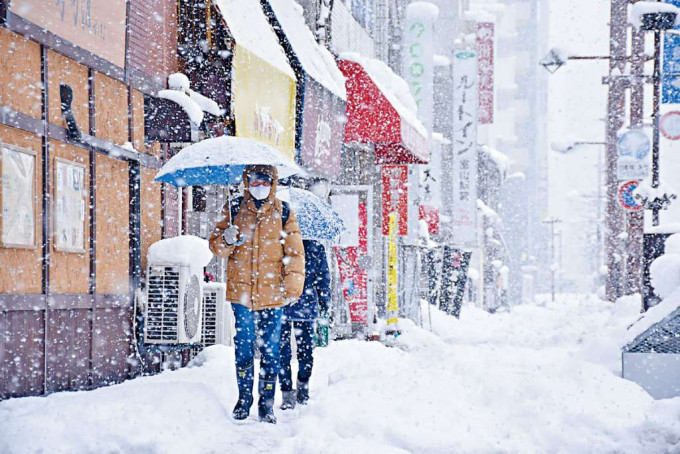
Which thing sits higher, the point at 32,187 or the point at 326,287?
the point at 32,187

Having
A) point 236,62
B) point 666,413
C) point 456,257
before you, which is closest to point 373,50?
point 456,257

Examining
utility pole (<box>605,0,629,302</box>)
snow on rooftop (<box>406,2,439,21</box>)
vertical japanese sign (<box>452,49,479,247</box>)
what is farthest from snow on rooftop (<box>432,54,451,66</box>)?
snow on rooftop (<box>406,2,439,21</box>)

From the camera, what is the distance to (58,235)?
24.4 feet

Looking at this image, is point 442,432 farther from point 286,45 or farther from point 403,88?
point 403,88

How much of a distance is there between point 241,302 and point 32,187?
180 cm

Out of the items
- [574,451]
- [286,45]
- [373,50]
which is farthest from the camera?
[373,50]

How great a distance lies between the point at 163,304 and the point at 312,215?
73.0 inches

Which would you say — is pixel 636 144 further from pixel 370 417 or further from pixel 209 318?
pixel 370 417

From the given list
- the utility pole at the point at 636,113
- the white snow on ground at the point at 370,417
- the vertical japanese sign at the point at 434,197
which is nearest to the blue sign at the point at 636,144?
the utility pole at the point at 636,113

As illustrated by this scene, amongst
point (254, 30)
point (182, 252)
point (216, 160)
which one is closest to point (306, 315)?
point (216, 160)

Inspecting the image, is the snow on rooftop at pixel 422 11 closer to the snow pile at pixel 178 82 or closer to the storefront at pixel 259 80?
the storefront at pixel 259 80

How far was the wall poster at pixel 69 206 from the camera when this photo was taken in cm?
743

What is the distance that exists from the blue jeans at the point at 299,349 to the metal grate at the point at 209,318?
1784 millimetres

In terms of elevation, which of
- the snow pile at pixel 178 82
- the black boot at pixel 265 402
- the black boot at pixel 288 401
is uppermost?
the snow pile at pixel 178 82
